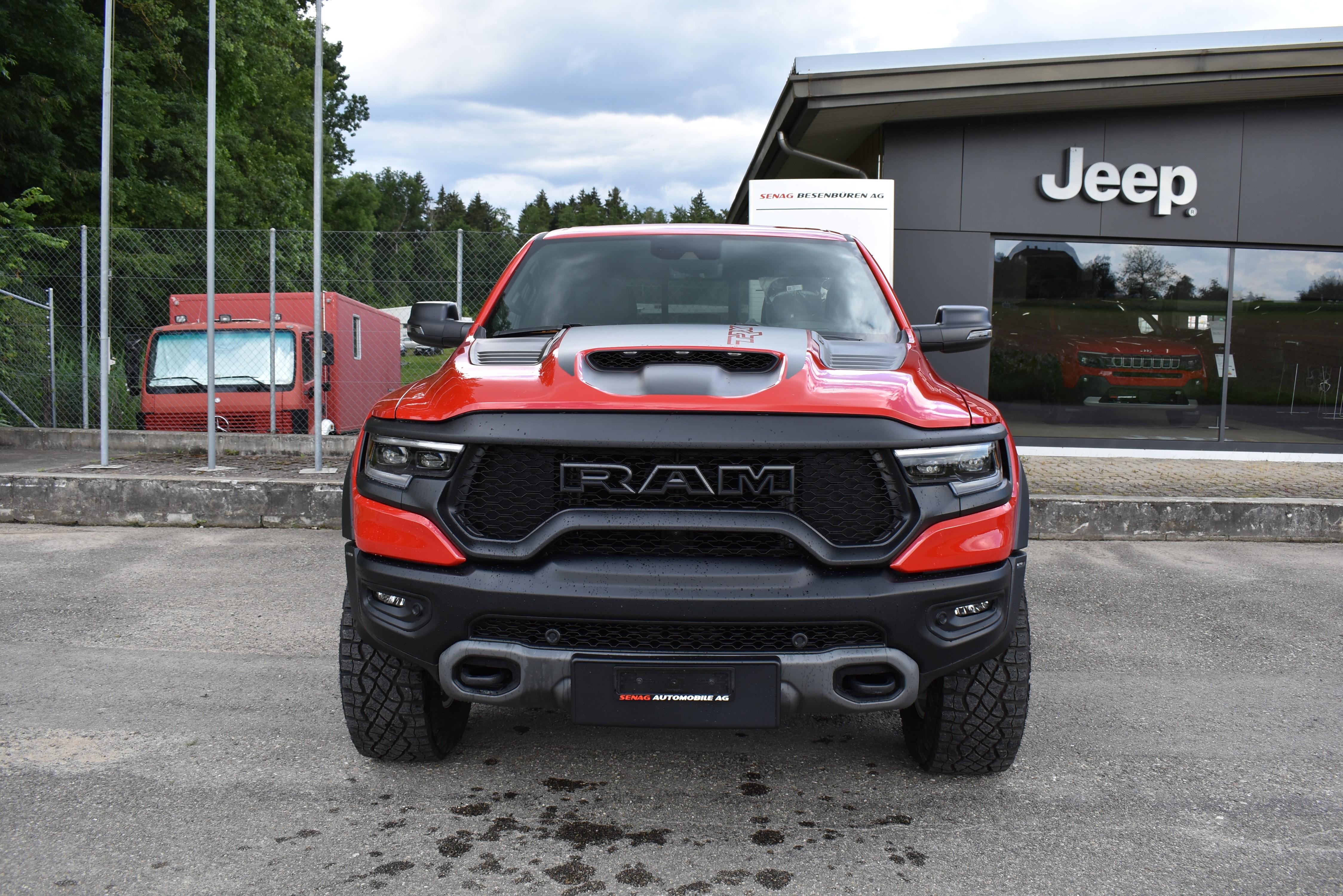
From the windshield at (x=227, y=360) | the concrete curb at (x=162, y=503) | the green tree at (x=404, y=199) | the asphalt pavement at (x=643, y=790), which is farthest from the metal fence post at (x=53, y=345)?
the green tree at (x=404, y=199)

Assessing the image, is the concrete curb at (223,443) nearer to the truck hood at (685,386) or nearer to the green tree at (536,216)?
the truck hood at (685,386)

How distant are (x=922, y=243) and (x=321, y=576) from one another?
28.3ft

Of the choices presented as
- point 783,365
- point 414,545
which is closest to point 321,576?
point 414,545

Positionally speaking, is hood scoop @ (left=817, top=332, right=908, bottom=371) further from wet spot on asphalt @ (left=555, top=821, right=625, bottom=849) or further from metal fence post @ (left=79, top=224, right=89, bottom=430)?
metal fence post @ (left=79, top=224, right=89, bottom=430)

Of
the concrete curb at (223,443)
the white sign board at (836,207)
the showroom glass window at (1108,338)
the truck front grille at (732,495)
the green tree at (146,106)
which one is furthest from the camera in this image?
the green tree at (146,106)

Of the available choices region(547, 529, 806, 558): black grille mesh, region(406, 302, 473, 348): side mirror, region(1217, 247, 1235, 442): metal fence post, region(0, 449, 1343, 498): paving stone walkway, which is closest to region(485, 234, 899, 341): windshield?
region(406, 302, 473, 348): side mirror

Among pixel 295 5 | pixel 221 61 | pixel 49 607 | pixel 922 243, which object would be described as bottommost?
pixel 49 607

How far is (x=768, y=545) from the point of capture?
2492mm

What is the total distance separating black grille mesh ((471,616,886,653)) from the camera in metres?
2.46

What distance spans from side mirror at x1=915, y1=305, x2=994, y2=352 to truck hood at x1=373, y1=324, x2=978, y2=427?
796mm

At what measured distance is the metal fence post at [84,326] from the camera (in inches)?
455

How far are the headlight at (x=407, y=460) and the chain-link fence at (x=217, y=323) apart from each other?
774cm

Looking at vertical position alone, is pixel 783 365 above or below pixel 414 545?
above

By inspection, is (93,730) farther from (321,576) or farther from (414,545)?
(321,576)
